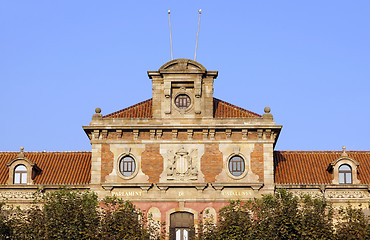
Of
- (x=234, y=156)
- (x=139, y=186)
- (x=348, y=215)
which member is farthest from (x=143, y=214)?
(x=348, y=215)

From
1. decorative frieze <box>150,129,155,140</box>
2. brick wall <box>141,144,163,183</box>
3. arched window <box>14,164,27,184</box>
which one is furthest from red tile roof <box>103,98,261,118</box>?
arched window <box>14,164,27,184</box>

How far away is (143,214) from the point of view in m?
60.1

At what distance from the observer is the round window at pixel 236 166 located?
64.5 meters

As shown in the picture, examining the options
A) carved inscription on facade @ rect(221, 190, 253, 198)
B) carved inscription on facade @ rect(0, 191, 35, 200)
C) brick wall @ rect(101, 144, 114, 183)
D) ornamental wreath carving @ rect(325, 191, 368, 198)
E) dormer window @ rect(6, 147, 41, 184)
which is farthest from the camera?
dormer window @ rect(6, 147, 41, 184)

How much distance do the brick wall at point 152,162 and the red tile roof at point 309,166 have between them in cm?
849

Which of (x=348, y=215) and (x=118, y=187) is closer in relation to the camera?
(x=348, y=215)

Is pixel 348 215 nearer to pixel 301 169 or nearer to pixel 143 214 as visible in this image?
pixel 301 169

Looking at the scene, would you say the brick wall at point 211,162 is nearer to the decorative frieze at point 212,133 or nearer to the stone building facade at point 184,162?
the stone building facade at point 184,162

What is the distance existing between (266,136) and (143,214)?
10.9 metres

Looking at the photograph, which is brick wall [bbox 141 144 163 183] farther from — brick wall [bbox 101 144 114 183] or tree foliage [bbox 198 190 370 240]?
tree foliage [bbox 198 190 370 240]

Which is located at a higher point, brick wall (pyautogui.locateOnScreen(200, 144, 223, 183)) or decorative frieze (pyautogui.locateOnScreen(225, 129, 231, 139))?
decorative frieze (pyautogui.locateOnScreen(225, 129, 231, 139))

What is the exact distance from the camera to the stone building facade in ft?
210

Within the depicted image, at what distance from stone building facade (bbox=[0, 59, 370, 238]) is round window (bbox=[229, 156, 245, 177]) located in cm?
7

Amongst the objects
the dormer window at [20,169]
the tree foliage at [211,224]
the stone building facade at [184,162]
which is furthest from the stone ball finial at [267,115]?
the dormer window at [20,169]
